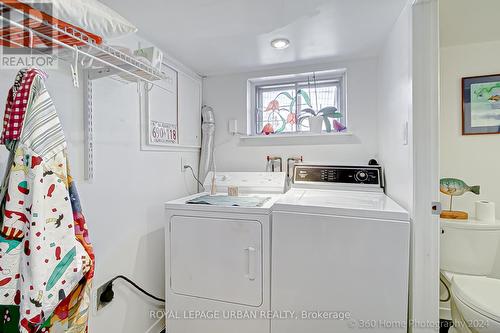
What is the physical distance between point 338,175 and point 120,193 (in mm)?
1674

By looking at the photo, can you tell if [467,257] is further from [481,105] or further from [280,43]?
[280,43]

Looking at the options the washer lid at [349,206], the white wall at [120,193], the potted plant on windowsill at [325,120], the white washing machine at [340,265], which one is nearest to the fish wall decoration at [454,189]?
the washer lid at [349,206]

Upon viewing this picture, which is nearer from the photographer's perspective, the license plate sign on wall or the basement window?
the license plate sign on wall

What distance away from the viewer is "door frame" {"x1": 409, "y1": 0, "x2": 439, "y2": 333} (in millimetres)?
1268

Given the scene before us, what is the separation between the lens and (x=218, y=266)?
5.27 feet

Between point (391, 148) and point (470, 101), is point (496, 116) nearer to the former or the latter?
point (470, 101)

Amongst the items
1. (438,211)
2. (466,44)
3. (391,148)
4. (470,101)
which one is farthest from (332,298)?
(466,44)

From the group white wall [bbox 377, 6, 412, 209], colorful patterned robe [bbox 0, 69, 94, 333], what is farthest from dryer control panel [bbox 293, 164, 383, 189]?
colorful patterned robe [bbox 0, 69, 94, 333]

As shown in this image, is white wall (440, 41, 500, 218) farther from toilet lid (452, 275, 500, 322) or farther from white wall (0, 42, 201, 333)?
white wall (0, 42, 201, 333)

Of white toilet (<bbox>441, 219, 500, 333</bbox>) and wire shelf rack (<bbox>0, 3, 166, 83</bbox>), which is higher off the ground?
wire shelf rack (<bbox>0, 3, 166, 83</bbox>)

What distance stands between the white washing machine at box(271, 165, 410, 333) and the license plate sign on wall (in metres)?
1.06

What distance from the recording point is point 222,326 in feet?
5.27

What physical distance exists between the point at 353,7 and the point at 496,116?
1.59m

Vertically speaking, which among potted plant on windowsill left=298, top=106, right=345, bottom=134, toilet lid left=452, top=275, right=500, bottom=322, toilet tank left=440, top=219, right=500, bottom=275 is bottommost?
toilet lid left=452, top=275, right=500, bottom=322
